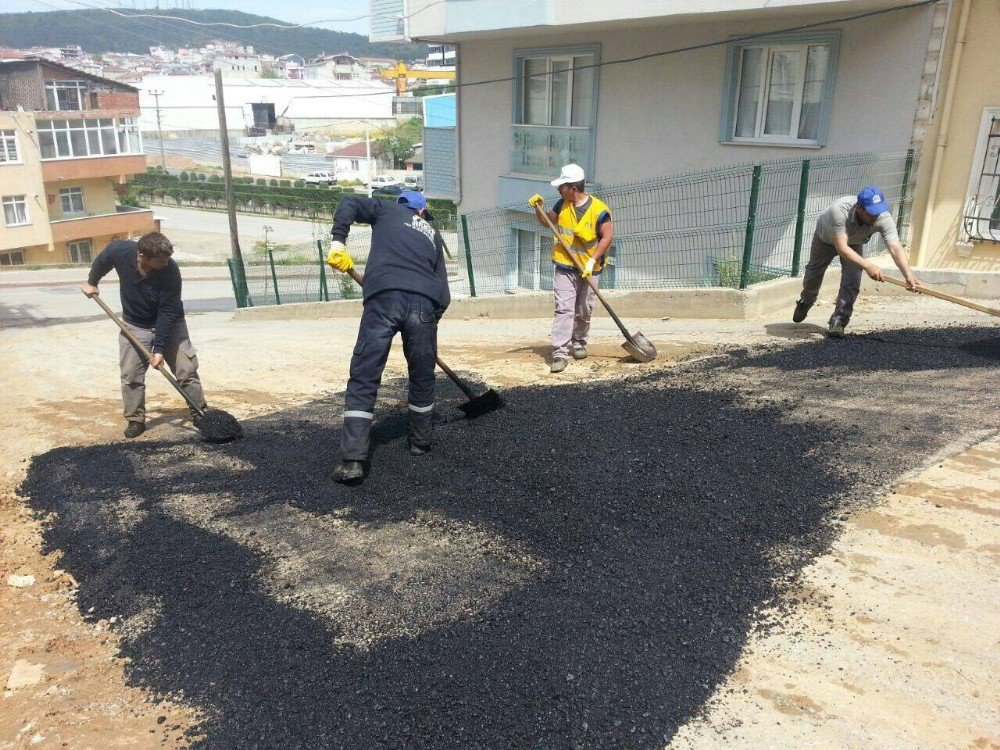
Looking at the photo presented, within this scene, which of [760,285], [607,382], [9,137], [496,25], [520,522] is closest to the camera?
[520,522]

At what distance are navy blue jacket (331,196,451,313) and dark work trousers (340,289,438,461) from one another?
7cm

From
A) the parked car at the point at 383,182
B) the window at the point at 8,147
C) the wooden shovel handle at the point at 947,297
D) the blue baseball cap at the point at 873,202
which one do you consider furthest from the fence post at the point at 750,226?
the parked car at the point at 383,182

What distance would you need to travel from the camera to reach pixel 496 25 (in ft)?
40.2

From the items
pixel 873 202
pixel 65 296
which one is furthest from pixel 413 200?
pixel 65 296

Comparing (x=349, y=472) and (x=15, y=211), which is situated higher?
(x=349, y=472)

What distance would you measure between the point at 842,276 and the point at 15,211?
37464 millimetres

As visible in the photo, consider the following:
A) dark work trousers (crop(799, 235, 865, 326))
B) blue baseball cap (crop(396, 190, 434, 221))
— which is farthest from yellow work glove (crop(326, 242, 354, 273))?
dark work trousers (crop(799, 235, 865, 326))

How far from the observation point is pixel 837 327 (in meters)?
6.76

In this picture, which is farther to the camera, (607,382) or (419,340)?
(607,382)

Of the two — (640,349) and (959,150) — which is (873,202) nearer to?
(640,349)

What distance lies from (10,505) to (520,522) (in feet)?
9.14

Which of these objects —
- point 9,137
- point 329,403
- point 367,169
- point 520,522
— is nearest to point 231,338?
point 329,403

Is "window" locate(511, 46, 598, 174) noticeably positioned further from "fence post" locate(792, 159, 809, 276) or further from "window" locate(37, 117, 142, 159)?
"window" locate(37, 117, 142, 159)

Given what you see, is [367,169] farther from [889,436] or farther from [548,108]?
[889,436]
